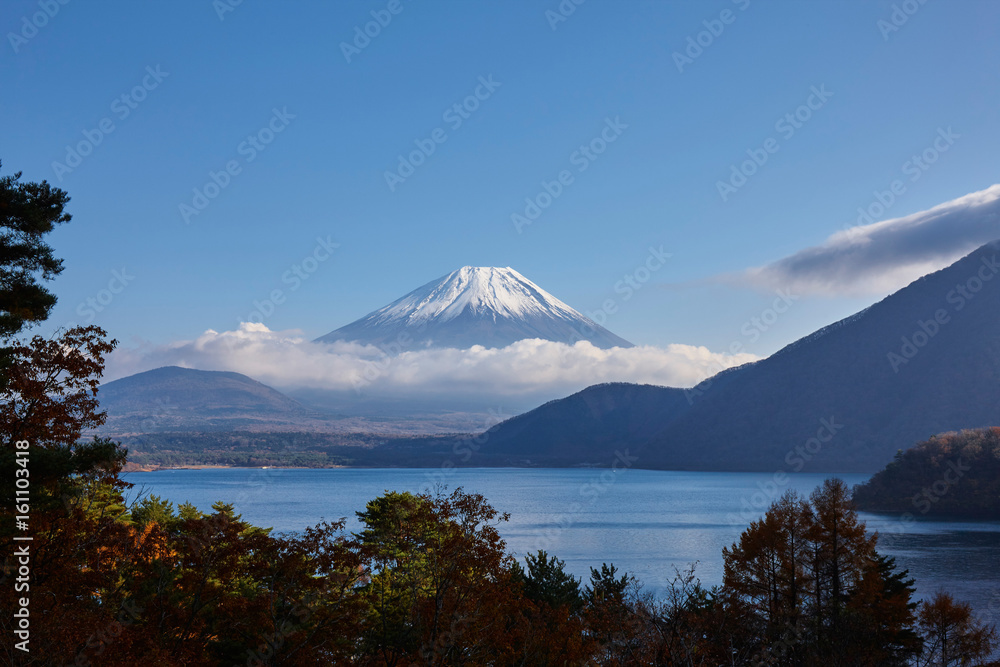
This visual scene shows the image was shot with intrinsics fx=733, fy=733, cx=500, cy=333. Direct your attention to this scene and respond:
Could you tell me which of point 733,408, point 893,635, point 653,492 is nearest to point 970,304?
point 733,408

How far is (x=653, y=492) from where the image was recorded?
11388 cm

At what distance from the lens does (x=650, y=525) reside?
6769 cm

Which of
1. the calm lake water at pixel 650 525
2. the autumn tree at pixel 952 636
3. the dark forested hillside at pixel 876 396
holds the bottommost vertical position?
the calm lake water at pixel 650 525

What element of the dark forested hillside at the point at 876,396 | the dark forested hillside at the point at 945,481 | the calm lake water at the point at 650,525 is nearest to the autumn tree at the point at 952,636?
the calm lake water at the point at 650,525

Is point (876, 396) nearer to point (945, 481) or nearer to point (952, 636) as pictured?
point (945, 481)

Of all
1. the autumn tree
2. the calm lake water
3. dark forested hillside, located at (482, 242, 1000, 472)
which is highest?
dark forested hillside, located at (482, 242, 1000, 472)

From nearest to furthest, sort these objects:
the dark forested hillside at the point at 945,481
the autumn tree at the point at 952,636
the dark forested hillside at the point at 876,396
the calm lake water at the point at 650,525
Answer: the autumn tree at the point at 952,636, the calm lake water at the point at 650,525, the dark forested hillside at the point at 945,481, the dark forested hillside at the point at 876,396

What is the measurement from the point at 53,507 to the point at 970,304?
664 feet

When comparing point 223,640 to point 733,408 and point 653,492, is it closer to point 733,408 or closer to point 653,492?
point 653,492

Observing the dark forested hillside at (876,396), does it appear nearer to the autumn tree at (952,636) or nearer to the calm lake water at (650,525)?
the calm lake water at (650,525)

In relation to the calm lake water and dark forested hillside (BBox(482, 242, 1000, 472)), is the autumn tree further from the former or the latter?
dark forested hillside (BBox(482, 242, 1000, 472))

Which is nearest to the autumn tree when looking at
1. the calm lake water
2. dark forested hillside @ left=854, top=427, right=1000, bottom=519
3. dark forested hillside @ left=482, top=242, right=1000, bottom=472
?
the calm lake water

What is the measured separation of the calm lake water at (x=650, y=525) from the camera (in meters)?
42.9

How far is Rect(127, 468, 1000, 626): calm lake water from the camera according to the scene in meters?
42.9
